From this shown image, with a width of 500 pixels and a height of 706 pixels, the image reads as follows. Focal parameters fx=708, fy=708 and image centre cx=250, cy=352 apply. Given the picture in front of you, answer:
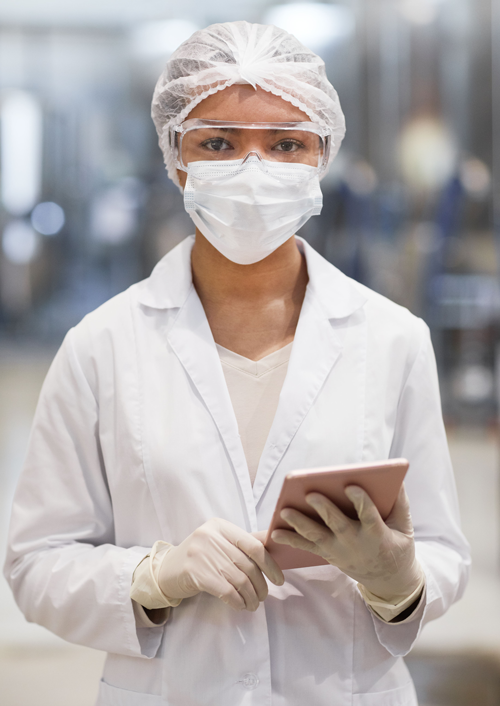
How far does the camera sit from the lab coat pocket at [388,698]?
1087 mm

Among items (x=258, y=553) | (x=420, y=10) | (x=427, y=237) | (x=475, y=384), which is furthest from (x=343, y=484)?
(x=420, y=10)

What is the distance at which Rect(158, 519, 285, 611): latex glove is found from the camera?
3.19ft

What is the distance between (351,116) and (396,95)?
40 centimetres

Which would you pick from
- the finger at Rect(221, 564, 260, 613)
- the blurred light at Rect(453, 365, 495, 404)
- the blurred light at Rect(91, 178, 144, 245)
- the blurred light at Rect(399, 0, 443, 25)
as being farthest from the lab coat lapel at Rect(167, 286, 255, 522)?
the blurred light at Rect(399, 0, 443, 25)

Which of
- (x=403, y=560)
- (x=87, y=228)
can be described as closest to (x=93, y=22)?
(x=87, y=228)

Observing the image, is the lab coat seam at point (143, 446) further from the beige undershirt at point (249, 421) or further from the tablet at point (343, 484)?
the tablet at point (343, 484)

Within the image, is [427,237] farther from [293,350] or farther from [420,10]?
[293,350]

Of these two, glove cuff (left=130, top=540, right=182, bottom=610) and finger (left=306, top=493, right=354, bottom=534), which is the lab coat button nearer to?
glove cuff (left=130, top=540, right=182, bottom=610)

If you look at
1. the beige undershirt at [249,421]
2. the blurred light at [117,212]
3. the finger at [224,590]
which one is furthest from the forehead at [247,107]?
the blurred light at [117,212]

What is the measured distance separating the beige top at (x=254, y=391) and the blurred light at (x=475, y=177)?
4.68 m

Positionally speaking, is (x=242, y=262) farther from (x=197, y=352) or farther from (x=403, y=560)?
(x=403, y=560)

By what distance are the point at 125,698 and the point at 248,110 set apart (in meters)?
0.93

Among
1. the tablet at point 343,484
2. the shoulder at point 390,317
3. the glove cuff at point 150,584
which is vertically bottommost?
the glove cuff at point 150,584

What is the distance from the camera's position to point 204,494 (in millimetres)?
1071
